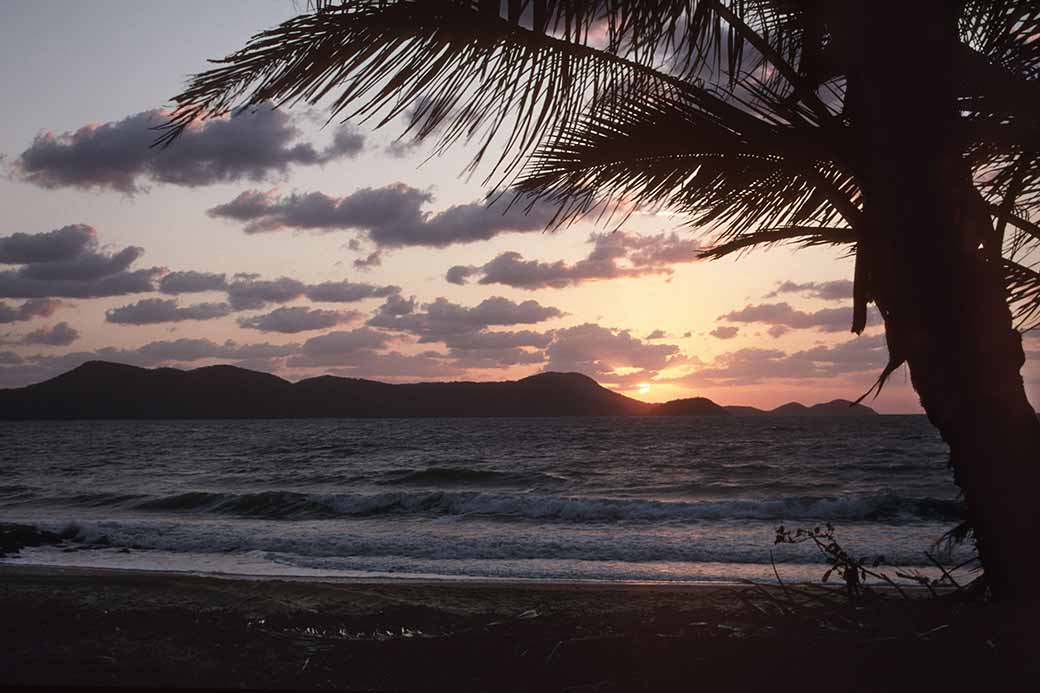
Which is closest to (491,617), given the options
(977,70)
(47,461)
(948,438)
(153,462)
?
(948,438)

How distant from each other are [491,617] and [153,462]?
42379 mm

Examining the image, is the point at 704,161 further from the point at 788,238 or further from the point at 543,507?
the point at 543,507

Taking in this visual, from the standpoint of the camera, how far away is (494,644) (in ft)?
14.3

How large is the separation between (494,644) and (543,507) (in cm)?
1819

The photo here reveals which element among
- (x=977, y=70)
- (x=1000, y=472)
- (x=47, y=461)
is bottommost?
(x=47, y=461)

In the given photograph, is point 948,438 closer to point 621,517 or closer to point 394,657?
point 394,657

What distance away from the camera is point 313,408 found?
449 ft

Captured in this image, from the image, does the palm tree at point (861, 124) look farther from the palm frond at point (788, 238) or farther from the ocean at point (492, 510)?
the ocean at point (492, 510)

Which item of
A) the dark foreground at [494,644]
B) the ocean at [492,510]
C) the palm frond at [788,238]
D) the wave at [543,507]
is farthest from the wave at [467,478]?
the palm frond at [788,238]

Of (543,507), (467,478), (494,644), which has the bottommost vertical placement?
(467,478)

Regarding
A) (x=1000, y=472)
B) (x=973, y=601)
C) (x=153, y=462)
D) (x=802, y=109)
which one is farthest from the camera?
(x=153, y=462)

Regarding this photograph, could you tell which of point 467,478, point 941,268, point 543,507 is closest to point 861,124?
point 941,268

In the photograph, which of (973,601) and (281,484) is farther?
(281,484)

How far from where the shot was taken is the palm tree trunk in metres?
3.12
